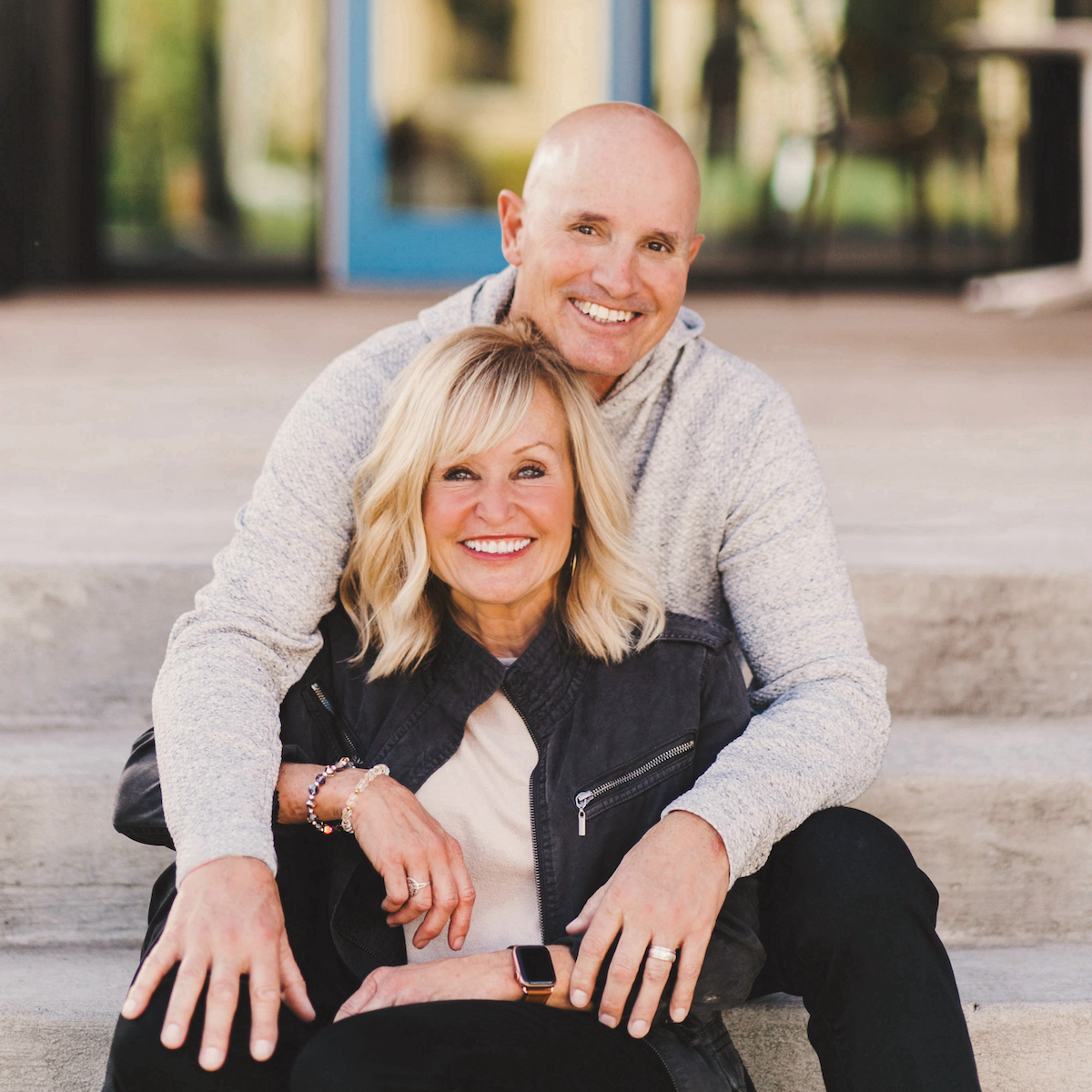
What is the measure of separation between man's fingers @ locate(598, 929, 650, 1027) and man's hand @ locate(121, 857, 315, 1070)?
335 millimetres

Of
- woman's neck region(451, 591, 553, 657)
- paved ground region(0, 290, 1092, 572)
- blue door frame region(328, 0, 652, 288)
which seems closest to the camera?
woman's neck region(451, 591, 553, 657)

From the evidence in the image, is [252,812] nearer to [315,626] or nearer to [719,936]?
[315,626]

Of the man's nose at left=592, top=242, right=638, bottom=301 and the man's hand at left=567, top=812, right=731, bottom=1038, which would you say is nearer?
the man's hand at left=567, top=812, right=731, bottom=1038

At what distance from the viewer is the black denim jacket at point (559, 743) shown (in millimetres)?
1627

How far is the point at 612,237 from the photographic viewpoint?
6.20ft

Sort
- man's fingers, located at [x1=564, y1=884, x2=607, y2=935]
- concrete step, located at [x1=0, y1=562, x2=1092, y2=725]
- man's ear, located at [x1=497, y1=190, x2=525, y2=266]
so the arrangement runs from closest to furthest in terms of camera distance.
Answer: man's fingers, located at [x1=564, y1=884, x2=607, y2=935]
man's ear, located at [x1=497, y1=190, x2=525, y2=266]
concrete step, located at [x1=0, y1=562, x2=1092, y2=725]

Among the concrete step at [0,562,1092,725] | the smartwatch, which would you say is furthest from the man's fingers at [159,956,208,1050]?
the concrete step at [0,562,1092,725]

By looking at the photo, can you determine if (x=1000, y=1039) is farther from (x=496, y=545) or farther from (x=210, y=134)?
(x=210, y=134)

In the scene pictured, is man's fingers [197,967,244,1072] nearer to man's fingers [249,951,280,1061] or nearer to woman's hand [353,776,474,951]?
man's fingers [249,951,280,1061]

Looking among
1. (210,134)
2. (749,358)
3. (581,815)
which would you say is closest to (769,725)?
(581,815)

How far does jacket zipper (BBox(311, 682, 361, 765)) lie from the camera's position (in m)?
1.73

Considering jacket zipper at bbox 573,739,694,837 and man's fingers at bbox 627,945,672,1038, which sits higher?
jacket zipper at bbox 573,739,694,837

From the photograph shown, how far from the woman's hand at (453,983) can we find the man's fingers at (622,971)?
0.17 ft

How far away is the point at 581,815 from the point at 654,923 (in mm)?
183
